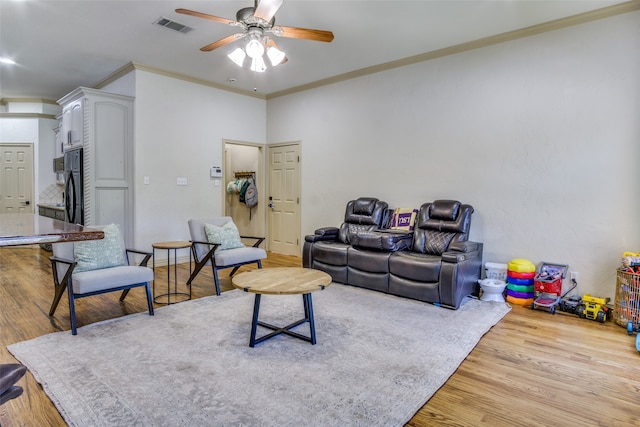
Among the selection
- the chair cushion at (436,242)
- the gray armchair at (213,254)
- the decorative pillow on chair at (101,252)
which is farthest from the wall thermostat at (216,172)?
the chair cushion at (436,242)

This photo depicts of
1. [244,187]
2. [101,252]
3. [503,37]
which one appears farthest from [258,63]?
[244,187]

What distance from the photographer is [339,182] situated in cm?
585

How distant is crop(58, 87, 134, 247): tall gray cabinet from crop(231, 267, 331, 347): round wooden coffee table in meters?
3.19

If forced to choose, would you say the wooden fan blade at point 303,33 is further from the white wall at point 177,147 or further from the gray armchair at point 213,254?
the white wall at point 177,147

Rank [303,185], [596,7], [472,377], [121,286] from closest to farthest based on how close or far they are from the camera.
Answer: [472,377]
[121,286]
[596,7]
[303,185]

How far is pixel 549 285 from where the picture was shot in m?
3.77

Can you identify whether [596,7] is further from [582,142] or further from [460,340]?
[460,340]

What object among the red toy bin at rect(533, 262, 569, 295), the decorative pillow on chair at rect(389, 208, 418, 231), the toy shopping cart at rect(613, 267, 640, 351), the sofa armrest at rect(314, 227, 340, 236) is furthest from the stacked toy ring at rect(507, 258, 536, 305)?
the sofa armrest at rect(314, 227, 340, 236)

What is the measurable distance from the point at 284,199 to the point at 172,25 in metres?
3.41

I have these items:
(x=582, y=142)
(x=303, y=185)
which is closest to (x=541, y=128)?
(x=582, y=142)

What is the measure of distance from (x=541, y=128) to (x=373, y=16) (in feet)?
7.13

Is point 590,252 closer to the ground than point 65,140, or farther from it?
closer to the ground

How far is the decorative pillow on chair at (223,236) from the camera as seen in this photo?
433 centimetres

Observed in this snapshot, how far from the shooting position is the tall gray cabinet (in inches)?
198
